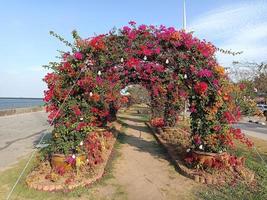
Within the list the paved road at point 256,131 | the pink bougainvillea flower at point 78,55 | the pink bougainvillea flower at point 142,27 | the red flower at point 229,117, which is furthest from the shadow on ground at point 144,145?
the paved road at point 256,131

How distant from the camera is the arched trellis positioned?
8320mm

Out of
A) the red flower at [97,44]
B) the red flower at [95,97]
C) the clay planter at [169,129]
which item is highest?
the red flower at [97,44]

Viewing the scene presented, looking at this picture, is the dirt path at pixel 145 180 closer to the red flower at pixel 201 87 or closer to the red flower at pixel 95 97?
the red flower at pixel 95 97

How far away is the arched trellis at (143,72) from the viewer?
832 cm

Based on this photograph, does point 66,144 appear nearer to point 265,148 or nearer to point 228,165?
point 228,165

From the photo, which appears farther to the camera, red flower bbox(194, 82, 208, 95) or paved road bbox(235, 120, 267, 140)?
paved road bbox(235, 120, 267, 140)

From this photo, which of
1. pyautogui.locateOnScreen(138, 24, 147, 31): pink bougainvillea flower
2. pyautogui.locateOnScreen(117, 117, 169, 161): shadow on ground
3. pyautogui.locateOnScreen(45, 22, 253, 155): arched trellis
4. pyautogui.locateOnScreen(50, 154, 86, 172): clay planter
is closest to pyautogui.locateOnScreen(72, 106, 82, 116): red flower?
pyautogui.locateOnScreen(45, 22, 253, 155): arched trellis

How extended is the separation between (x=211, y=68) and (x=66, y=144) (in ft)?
13.4

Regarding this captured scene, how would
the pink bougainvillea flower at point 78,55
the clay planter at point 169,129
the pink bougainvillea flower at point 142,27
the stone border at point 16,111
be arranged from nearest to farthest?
the pink bougainvillea flower at point 78,55
the pink bougainvillea flower at point 142,27
the clay planter at point 169,129
the stone border at point 16,111

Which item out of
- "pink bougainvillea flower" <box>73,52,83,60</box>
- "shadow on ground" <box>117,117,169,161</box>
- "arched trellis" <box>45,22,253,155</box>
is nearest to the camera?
"arched trellis" <box>45,22,253,155</box>

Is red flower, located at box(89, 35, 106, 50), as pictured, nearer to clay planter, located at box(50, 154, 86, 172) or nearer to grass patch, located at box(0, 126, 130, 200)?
clay planter, located at box(50, 154, 86, 172)

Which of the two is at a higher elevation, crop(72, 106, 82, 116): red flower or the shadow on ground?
Result: crop(72, 106, 82, 116): red flower

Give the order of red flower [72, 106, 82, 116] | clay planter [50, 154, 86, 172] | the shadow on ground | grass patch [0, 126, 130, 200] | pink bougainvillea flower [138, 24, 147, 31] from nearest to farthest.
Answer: grass patch [0, 126, 130, 200], clay planter [50, 154, 86, 172], red flower [72, 106, 82, 116], pink bougainvillea flower [138, 24, 147, 31], the shadow on ground

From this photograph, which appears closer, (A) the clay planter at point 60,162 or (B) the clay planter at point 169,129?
(A) the clay planter at point 60,162
